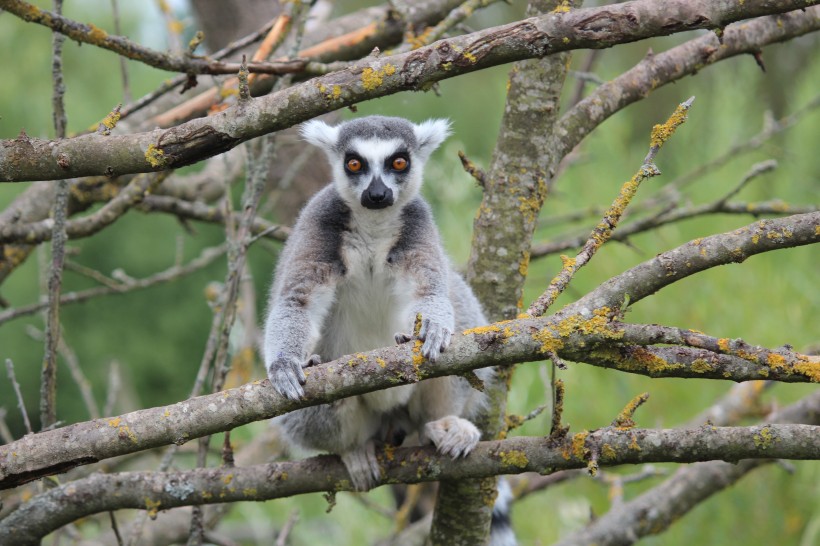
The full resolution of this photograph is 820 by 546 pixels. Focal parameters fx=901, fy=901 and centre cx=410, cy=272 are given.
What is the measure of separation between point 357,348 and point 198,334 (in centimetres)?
909

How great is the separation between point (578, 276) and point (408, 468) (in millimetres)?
4179

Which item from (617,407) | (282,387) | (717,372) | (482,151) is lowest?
(717,372)

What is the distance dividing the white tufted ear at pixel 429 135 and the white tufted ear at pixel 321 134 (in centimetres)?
37

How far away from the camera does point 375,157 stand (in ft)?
12.3

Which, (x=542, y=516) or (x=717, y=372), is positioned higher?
(x=542, y=516)

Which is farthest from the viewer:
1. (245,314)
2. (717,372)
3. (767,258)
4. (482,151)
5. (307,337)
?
(482,151)

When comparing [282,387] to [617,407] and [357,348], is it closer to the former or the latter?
[357,348]

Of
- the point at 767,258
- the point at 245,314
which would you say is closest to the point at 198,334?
the point at 245,314

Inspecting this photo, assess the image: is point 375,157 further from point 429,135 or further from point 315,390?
point 315,390

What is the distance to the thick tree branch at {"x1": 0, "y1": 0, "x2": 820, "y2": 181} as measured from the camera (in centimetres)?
208

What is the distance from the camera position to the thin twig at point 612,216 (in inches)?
92.7

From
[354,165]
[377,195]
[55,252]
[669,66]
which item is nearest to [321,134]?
[354,165]

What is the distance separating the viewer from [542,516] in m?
6.48

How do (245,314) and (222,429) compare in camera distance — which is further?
(245,314)
